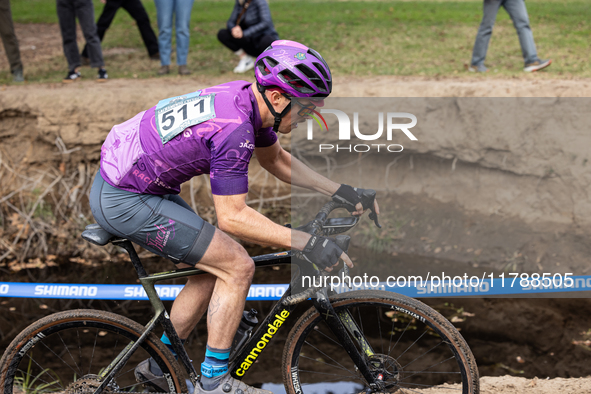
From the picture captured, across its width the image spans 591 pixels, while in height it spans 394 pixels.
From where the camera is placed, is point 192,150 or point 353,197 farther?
point 353,197

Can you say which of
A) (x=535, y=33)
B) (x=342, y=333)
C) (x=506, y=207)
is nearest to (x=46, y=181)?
(x=342, y=333)

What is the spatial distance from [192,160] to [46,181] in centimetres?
459

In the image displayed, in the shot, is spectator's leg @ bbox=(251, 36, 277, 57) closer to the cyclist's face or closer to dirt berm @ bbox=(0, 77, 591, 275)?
dirt berm @ bbox=(0, 77, 591, 275)

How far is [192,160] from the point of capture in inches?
95.9

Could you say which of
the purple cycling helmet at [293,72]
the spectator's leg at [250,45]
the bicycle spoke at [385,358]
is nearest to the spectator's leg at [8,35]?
the spectator's leg at [250,45]

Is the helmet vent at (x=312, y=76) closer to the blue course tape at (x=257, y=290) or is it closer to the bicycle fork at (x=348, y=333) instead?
the bicycle fork at (x=348, y=333)

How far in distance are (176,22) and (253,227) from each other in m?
5.82

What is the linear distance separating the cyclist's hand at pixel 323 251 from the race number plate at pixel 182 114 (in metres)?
0.71

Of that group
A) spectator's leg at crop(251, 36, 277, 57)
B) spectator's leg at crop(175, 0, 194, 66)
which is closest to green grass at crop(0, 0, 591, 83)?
spectator's leg at crop(175, 0, 194, 66)

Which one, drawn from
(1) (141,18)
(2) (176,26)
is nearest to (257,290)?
(2) (176,26)

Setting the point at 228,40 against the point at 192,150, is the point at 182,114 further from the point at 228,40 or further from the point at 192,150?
the point at 228,40

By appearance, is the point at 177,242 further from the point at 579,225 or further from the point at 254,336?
the point at 579,225

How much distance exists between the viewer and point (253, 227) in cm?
235

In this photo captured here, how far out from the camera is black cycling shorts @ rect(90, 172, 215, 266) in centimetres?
247
